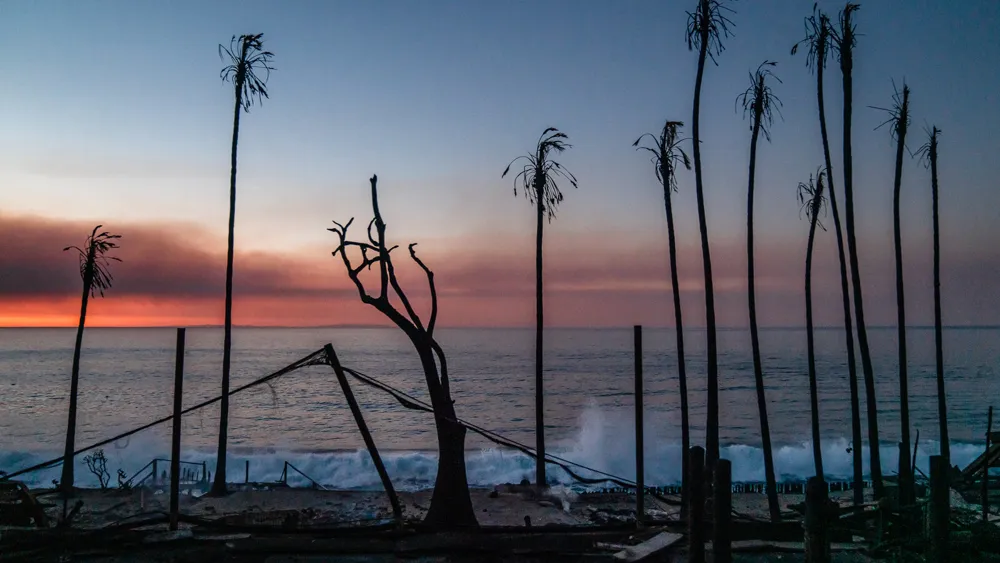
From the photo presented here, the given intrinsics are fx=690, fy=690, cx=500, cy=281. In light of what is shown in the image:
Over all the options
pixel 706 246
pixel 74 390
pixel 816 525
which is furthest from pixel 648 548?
pixel 74 390

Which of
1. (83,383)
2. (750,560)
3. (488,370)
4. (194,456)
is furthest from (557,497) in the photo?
(83,383)

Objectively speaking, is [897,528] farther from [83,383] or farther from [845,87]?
[83,383]

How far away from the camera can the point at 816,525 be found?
934 cm

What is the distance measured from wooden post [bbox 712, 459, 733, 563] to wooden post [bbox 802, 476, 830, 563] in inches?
44.3

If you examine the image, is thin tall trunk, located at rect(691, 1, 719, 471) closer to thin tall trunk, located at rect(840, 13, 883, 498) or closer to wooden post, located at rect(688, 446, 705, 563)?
thin tall trunk, located at rect(840, 13, 883, 498)

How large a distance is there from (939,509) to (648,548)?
4.19 metres

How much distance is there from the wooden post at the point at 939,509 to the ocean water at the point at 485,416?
10821 mm

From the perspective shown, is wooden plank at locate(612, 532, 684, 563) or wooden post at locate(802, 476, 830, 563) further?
wooden plank at locate(612, 532, 684, 563)

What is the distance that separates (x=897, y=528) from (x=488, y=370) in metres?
83.5

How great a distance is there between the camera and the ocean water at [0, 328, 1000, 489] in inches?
1478

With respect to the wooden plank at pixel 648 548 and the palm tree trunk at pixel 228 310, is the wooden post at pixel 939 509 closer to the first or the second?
the wooden plank at pixel 648 548

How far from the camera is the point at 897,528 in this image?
11.9 metres

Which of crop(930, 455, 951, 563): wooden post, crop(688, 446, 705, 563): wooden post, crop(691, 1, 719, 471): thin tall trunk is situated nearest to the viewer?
crop(688, 446, 705, 563): wooden post

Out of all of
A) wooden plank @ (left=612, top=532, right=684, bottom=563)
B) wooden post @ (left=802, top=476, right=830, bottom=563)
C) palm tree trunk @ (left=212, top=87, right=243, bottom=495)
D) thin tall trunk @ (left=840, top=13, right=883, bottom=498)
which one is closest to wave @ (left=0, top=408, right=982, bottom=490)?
palm tree trunk @ (left=212, top=87, right=243, bottom=495)
